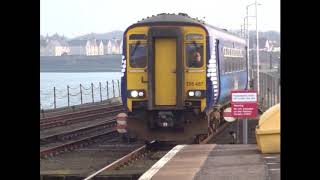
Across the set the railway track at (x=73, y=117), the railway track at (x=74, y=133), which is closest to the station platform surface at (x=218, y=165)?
the railway track at (x=74, y=133)

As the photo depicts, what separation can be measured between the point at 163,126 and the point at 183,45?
2.01 meters

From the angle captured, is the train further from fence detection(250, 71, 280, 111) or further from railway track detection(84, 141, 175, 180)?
fence detection(250, 71, 280, 111)

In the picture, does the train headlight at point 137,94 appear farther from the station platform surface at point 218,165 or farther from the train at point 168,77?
the station platform surface at point 218,165

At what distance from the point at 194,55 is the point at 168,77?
2.89ft

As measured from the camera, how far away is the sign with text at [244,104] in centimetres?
1249

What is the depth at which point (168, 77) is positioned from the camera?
14.3 m

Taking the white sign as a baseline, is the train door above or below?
above

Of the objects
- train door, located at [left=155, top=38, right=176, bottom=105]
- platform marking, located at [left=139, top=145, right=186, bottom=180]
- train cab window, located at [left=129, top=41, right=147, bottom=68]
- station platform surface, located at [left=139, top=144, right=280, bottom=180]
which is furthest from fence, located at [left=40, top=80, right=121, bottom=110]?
station platform surface, located at [left=139, top=144, right=280, bottom=180]

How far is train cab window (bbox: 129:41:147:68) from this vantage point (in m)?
14.4

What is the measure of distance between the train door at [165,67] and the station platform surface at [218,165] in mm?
2769
